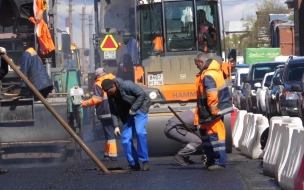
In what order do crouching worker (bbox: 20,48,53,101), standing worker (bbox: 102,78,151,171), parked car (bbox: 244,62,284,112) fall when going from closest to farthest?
standing worker (bbox: 102,78,151,171) → crouching worker (bbox: 20,48,53,101) → parked car (bbox: 244,62,284,112)

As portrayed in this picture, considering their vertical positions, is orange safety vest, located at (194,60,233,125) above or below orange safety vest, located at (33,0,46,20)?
below

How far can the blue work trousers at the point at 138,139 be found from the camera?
1256 cm

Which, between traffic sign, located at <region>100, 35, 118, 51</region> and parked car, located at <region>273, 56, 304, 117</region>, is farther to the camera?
traffic sign, located at <region>100, 35, 118, 51</region>

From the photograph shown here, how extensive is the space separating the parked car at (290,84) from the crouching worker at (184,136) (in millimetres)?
6319

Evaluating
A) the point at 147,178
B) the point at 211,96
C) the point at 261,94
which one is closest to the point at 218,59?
the point at 211,96

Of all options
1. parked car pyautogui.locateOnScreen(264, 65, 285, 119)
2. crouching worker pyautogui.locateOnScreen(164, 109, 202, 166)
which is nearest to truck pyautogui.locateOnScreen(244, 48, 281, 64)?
parked car pyautogui.locateOnScreen(264, 65, 285, 119)

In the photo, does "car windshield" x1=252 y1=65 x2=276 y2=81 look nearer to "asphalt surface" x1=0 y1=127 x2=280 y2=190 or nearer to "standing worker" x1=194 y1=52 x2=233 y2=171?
"asphalt surface" x1=0 y1=127 x2=280 y2=190

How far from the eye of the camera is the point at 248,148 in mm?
14781

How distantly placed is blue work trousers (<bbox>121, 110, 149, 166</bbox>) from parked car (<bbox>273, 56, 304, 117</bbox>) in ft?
24.1

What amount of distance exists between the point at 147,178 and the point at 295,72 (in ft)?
37.6

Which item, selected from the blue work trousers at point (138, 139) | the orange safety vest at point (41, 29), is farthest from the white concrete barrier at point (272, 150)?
the orange safety vest at point (41, 29)

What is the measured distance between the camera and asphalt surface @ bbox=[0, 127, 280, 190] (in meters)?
10.5

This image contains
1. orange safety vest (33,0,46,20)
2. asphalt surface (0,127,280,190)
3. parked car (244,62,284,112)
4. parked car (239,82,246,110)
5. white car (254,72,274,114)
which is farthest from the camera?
parked car (239,82,246,110)

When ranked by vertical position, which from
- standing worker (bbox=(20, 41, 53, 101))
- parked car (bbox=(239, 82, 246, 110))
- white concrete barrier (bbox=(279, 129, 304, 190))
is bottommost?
parked car (bbox=(239, 82, 246, 110))
